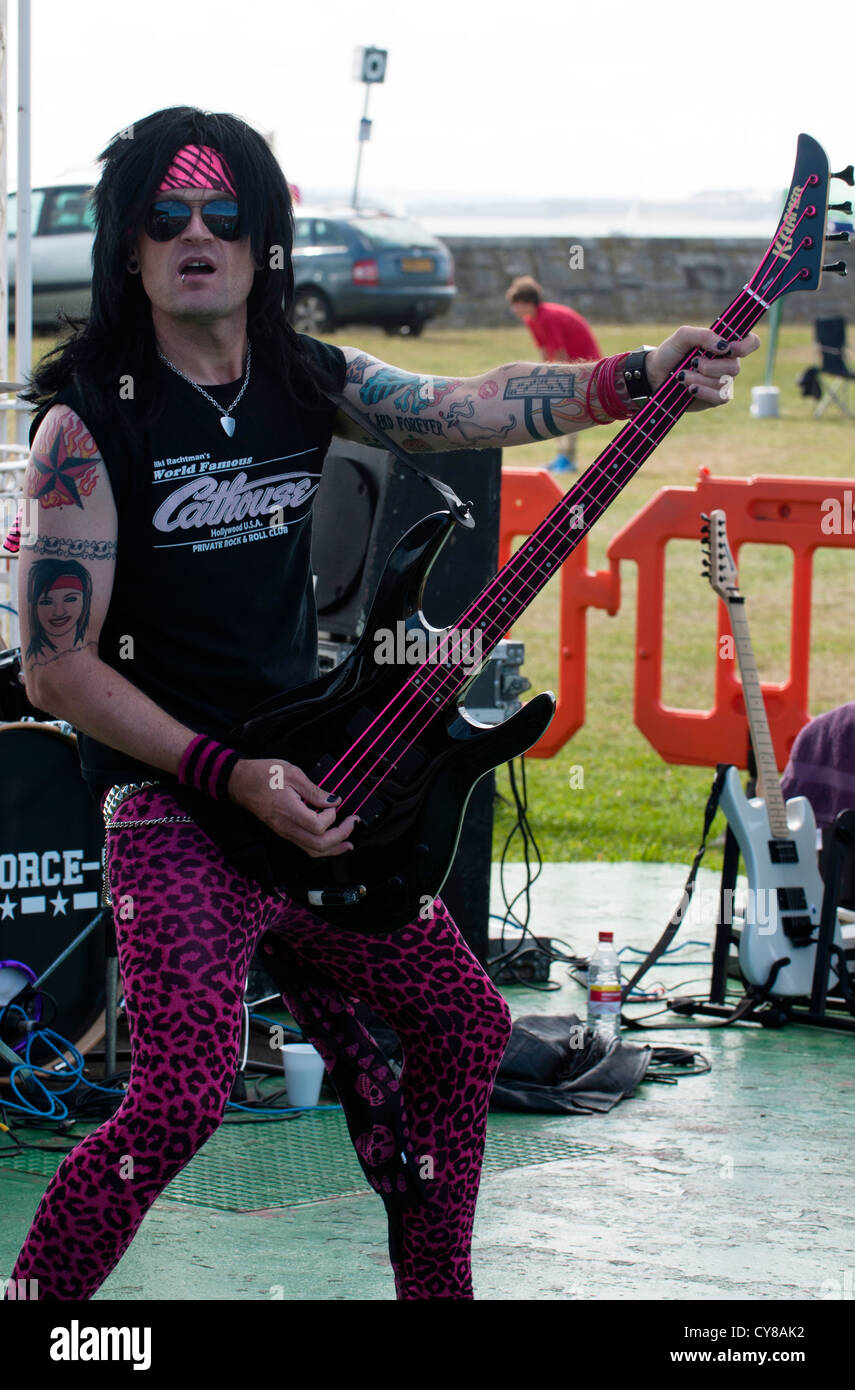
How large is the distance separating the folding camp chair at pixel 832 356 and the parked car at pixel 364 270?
212 inches

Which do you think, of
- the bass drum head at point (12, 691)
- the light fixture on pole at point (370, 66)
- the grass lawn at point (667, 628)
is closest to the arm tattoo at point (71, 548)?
the bass drum head at point (12, 691)

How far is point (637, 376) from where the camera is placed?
10.2ft

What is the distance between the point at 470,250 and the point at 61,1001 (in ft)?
84.1

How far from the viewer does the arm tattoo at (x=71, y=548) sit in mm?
2871

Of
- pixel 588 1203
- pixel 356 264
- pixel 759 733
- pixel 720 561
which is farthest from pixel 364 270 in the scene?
pixel 588 1203

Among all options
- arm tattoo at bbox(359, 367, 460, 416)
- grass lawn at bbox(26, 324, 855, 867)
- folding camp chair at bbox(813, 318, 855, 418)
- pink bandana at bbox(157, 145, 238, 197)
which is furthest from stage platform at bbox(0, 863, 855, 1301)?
folding camp chair at bbox(813, 318, 855, 418)

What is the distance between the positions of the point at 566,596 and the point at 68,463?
22.7ft

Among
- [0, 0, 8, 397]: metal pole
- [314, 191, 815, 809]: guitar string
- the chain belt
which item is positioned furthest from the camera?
[0, 0, 8, 397]: metal pole

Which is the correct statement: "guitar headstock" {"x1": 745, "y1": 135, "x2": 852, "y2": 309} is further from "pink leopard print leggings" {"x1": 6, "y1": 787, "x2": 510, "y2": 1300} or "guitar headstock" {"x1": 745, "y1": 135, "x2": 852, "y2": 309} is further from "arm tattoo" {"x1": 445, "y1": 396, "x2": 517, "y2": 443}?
"pink leopard print leggings" {"x1": 6, "y1": 787, "x2": 510, "y2": 1300}

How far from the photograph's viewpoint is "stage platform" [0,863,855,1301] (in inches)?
153

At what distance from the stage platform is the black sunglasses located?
2160 millimetres

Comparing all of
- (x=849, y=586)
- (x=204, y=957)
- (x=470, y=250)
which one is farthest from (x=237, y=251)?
(x=470, y=250)

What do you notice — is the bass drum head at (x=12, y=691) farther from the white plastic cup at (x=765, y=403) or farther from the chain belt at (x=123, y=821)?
the white plastic cup at (x=765, y=403)
